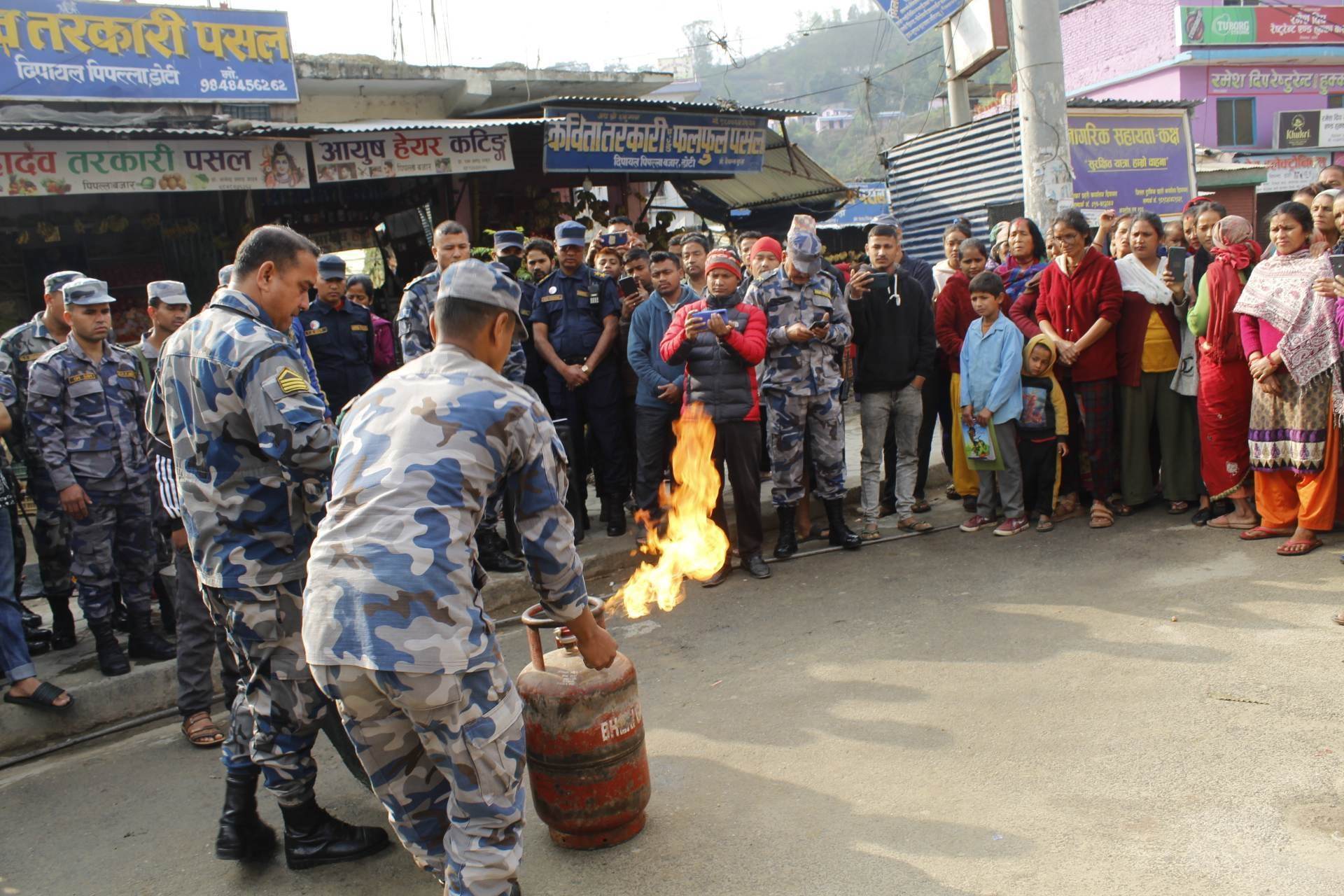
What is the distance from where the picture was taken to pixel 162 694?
5.74m

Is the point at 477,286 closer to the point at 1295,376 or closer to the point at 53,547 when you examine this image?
the point at 53,547

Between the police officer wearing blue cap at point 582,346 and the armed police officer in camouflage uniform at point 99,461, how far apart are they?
2.86m

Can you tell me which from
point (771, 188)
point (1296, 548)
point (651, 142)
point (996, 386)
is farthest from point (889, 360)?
point (771, 188)

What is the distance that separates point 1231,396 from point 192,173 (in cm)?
927

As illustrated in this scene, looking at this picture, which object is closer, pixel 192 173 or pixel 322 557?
pixel 322 557

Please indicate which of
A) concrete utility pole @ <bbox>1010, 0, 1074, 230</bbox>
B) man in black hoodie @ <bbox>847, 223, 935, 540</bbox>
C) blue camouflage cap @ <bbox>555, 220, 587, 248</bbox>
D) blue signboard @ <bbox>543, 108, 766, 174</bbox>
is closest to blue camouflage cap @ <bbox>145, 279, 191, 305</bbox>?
blue camouflage cap @ <bbox>555, 220, 587, 248</bbox>

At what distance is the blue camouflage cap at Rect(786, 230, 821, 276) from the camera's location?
7.03 meters

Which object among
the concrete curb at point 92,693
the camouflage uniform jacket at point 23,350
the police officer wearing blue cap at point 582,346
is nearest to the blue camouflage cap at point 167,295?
the camouflage uniform jacket at point 23,350

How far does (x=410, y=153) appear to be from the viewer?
11.2 m

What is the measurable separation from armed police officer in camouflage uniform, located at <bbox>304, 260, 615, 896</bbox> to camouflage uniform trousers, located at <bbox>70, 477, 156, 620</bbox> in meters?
3.57

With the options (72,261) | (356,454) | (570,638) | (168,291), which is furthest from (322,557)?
(72,261)

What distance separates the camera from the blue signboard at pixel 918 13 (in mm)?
11102

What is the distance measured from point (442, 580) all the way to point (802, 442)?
4.74 metres

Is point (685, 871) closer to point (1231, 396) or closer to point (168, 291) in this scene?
point (168, 291)
